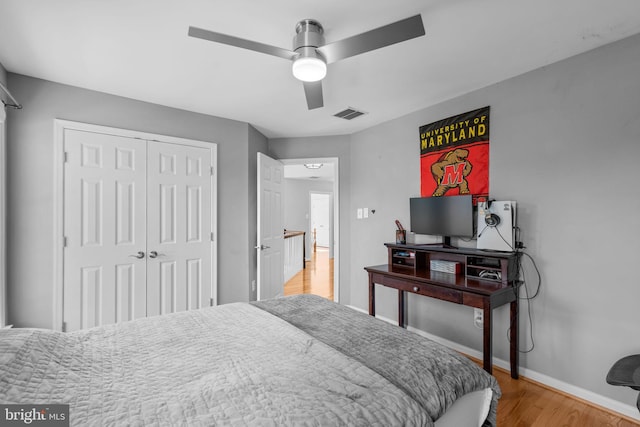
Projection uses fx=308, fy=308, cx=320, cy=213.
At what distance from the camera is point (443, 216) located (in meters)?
2.93

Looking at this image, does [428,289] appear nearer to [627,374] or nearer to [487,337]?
[487,337]

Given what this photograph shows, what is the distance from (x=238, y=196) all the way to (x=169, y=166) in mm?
802

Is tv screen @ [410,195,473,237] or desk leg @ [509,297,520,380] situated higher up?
tv screen @ [410,195,473,237]

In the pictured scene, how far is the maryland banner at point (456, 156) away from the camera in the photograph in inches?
108

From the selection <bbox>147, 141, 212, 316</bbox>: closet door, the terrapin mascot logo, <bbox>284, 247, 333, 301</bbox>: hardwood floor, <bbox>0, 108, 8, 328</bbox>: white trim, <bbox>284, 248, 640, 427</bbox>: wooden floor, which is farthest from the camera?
<bbox>284, 247, 333, 301</bbox>: hardwood floor

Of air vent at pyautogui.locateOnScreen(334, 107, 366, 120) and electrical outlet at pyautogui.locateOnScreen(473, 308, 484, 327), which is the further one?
air vent at pyautogui.locateOnScreen(334, 107, 366, 120)

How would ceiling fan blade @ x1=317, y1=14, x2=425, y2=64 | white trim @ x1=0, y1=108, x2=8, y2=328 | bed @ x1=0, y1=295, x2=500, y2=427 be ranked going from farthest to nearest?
white trim @ x1=0, y1=108, x2=8, y2=328
ceiling fan blade @ x1=317, y1=14, x2=425, y2=64
bed @ x1=0, y1=295, x2=500, y2=427

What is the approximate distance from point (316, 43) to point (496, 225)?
1.97 m

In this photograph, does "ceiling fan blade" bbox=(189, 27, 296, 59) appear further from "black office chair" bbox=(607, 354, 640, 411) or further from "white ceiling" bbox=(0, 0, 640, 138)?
"black office chair" bbox=(607, 354, 640, 411)

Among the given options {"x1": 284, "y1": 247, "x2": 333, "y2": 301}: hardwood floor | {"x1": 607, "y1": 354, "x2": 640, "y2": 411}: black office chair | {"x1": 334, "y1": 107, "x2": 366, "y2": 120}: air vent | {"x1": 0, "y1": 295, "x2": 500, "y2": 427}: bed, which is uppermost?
{"x1": 334, "y1": 107, "x2": 366, "y2": 120}: air vent

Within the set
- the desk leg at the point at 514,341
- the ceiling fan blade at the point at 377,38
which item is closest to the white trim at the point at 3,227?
the ceiling fan blade at the point at 377,38

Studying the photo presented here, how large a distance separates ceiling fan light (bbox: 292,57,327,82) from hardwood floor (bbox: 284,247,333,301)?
3.59m

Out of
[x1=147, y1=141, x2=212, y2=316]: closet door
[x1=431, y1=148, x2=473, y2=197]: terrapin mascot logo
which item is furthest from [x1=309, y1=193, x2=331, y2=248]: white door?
[x1=431, y1=148, x2=473, y2=197]: terrapin mascot logo

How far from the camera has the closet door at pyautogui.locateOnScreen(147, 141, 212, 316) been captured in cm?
308
